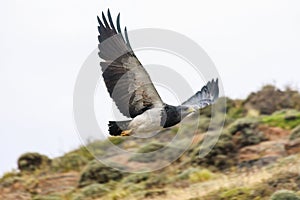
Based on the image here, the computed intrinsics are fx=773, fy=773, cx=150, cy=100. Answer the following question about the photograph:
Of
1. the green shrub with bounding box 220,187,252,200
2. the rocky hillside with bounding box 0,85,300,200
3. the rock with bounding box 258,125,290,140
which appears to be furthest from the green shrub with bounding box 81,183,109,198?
the rock with bounding box 258,125,290,140

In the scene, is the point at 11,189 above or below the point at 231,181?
above

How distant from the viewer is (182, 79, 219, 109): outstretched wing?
43.5 feet

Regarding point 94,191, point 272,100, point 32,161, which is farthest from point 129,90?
point 272,100

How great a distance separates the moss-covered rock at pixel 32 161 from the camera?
77.5 ft

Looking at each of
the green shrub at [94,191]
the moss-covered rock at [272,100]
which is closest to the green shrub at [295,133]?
the moss-covered rock at [272,100]

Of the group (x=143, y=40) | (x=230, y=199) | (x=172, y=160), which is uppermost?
(x=143, y=40)

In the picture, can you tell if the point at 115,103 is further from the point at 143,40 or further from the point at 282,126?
the point at 282,126

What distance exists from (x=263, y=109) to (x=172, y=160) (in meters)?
5.23

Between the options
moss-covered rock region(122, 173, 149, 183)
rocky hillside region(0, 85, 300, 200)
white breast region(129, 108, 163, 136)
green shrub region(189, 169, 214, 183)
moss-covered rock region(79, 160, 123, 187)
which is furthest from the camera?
moss-covered rock region(79, 160, 123, 187)

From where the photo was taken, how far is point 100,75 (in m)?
12.0

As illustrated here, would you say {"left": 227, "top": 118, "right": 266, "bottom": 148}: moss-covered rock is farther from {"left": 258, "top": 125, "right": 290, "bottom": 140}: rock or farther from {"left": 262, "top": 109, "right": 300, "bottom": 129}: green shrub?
{"left": 262, "top": 109, "right": 300, "bottom": 129}: green shrub

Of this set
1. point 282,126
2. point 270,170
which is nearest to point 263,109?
point 282,126

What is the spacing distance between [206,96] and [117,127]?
2132 mm

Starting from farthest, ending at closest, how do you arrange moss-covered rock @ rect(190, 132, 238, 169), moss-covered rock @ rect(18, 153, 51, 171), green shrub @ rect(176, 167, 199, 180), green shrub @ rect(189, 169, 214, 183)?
1. moss-covered rock @ rect(18, 153, 51, 171)
2. moss-covered rock @ rect(190, 132, 238, 169)
3. green shrub @ rect(176, 167, 199, 180)
4. green shrub @ rect(189, 169, 214, 183)
